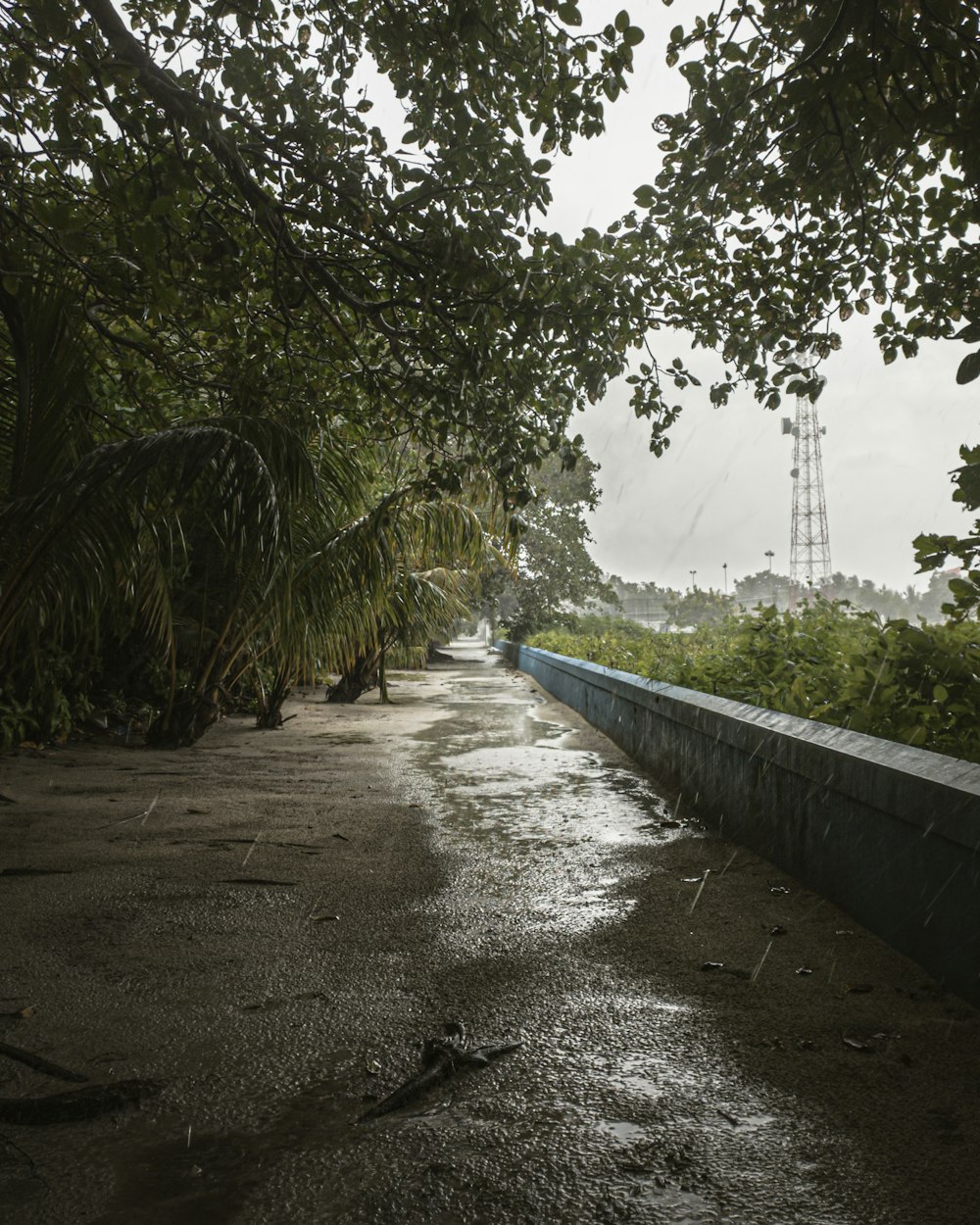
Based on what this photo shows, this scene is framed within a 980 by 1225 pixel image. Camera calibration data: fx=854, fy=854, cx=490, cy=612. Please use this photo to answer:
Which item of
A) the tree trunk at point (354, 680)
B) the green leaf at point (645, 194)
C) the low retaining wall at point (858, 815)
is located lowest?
the tree trunk at point (354, 680)

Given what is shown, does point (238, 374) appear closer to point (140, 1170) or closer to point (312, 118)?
point (312, 118)

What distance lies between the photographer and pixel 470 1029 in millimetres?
2184

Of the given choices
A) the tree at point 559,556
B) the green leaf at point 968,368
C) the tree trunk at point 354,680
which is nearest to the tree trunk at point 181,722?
the tree trunk at point 354,680

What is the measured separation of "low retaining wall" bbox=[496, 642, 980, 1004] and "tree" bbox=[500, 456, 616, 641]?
2096cm

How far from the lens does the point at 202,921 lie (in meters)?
2.95

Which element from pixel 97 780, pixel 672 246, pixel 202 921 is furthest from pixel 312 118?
pixel 97 780

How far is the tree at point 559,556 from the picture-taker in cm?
2608

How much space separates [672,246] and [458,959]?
3.34 meters

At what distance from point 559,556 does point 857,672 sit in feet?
75.0

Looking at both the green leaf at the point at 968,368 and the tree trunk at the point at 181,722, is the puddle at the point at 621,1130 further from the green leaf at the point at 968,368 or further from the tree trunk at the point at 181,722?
the tree trunk at the point at 181,722

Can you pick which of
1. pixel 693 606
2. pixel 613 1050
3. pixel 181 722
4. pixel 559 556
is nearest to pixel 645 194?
pixel 613 1050

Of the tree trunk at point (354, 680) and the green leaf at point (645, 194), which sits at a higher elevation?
the green leaf at point (645, 194)

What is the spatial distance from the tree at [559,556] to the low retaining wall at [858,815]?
21.0 meters

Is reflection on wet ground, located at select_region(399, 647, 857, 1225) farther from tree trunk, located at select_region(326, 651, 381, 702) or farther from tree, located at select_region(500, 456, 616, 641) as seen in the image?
tree, located at select_region(500, 456, 616, 641)
